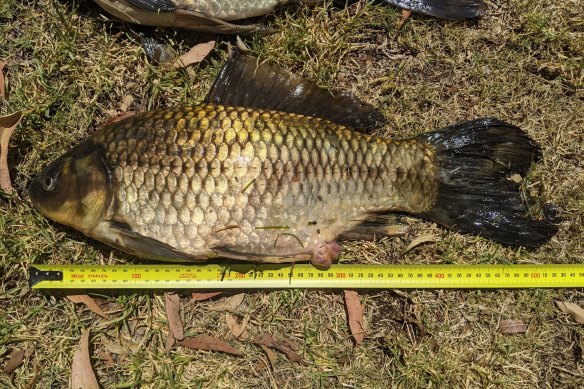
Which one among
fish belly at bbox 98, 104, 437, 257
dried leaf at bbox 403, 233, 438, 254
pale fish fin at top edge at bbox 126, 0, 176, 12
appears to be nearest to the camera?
fish belly at bbox 98, 104, 437, 257

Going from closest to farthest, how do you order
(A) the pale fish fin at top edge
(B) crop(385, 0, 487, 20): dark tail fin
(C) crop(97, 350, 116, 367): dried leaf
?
(A) the pale fish fin at top edge, (C) crop(97, 350, 116, 367): dried leaf, (B) crop(385, 0, 487, 20): dark tail fin

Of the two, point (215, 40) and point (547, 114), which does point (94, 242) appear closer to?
point (215, 40)

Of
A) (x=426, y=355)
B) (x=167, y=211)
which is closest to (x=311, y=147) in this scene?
(x=167, y=211)

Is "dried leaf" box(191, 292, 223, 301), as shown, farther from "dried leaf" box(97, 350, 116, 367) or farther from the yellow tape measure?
"dried leaf" box(97, 350, 116, 367)

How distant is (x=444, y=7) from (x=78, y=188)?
2.45 metres

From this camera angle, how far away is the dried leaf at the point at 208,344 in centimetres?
307

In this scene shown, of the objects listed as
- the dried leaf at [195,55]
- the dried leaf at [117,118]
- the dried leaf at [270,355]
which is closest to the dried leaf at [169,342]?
the dried leaf at [270,355]

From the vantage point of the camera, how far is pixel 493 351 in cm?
314

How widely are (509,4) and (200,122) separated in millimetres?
2207

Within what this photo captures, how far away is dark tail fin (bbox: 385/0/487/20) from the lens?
3.28 m

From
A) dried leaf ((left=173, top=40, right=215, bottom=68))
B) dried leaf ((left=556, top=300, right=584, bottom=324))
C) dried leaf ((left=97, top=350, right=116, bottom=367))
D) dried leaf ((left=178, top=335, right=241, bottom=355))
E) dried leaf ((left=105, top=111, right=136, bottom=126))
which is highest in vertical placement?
dried leaf ((left=173, top=40, right=215, bottom=68))

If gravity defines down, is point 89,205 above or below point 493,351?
above

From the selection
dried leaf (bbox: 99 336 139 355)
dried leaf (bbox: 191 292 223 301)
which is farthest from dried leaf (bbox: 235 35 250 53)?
dried leaf (bbox: 99 336 139 355)

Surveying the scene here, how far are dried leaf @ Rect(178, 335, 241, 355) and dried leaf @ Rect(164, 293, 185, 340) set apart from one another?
5 centimetres
